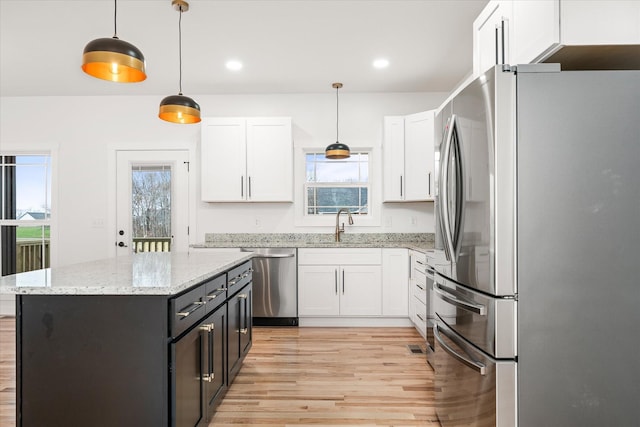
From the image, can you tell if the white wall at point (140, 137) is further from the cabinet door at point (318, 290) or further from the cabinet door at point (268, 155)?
the cabinet door at point (318, 290)

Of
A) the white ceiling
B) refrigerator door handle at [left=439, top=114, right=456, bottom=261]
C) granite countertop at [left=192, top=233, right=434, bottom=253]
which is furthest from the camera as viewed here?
granite countertop at [left=192, top=233, right=434, bottom=253]

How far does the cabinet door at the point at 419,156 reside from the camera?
4.23 m

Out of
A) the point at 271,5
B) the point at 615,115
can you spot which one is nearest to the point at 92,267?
the point at 271,5

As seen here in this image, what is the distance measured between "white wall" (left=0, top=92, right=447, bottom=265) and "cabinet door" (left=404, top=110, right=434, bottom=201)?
18.0 inches

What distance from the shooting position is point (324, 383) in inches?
110

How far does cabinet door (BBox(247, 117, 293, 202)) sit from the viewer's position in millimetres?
4480

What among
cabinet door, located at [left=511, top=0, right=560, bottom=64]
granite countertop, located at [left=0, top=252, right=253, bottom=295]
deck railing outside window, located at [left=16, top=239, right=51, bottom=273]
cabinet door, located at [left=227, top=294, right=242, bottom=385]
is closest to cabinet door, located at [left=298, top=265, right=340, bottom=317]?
cabinet door, located at [left=227, top=294, right=242, bottom=385]

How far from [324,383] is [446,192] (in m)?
1.67

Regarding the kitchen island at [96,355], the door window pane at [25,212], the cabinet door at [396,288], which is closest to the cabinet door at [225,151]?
the cabinet door at [396,288]

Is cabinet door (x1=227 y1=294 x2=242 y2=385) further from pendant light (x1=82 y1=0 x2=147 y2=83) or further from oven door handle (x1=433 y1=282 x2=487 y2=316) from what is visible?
pendant light (x1=82 y1=0 x2=147 y2=83)

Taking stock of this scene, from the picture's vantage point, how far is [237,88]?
4625 millimetres

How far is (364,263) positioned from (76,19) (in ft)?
11.0

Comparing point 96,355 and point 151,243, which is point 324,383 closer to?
point 96,355

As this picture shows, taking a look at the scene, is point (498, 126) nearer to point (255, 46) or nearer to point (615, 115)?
point (615, 115)
